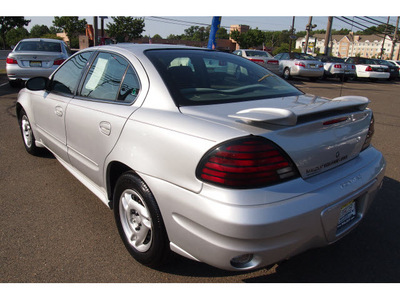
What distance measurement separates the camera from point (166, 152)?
1956 mm

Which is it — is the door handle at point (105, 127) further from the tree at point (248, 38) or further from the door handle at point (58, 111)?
the tree at point (248, 38)

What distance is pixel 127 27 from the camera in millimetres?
52500

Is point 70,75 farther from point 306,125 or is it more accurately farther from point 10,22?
point 10,22

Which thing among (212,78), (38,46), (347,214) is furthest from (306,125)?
(38,46)

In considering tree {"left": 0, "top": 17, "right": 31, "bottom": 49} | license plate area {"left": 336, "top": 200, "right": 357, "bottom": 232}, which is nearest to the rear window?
license plate area {"left": 336, "top": 200, "right": 357, "bottom": 232}

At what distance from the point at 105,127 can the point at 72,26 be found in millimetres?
64565

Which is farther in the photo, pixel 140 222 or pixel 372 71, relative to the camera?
pixel 372 71

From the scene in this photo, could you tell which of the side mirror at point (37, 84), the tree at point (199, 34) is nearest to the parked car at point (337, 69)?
the side mirror at point (37, 84)

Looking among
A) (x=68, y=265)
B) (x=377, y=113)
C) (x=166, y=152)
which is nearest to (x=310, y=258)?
(x=166, y=152)

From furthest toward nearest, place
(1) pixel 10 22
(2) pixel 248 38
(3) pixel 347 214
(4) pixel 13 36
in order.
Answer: (2) pixel 248 38
(4) pixel 13 36
(1) pixel 10 22
(3) pixel 347 214

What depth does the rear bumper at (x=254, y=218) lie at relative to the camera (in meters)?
1.67

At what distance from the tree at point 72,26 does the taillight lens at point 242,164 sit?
64404 mm

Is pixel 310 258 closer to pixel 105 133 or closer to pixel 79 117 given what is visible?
pixel 105 133

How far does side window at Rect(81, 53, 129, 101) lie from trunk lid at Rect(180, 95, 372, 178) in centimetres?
84
